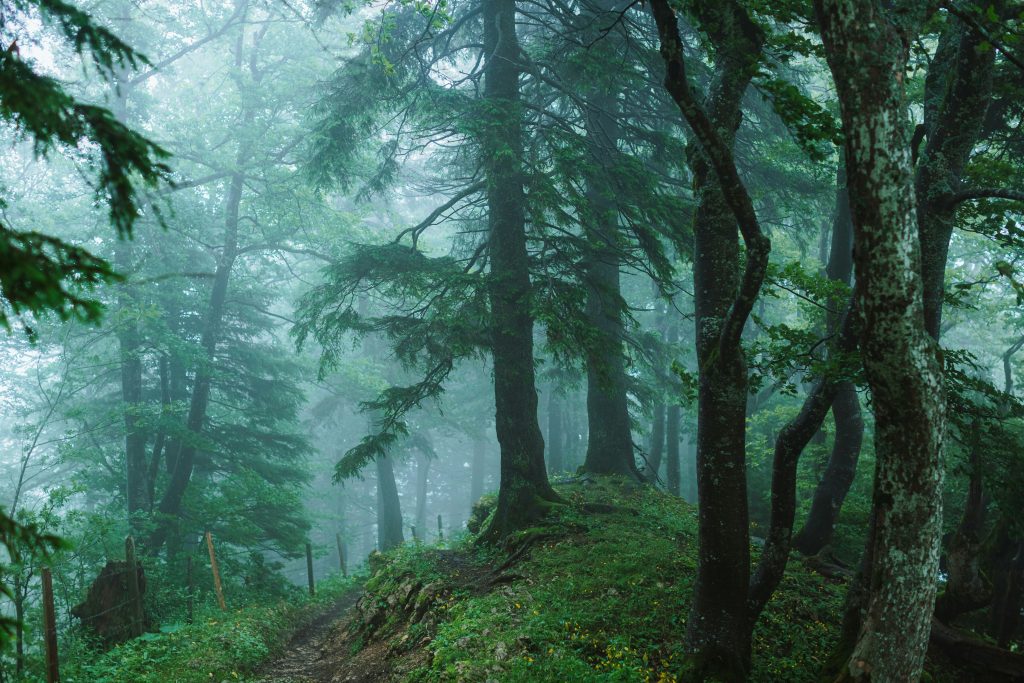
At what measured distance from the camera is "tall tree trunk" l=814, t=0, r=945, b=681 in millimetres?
3818

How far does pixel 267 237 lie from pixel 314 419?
12249 mm

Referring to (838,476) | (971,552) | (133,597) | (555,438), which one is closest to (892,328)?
(971,552)

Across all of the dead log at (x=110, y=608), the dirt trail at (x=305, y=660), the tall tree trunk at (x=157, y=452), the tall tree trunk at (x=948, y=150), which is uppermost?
the tall tree trunk at (x=948, y=150)

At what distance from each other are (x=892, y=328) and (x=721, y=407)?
6.10 ft

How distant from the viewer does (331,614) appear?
1560cm

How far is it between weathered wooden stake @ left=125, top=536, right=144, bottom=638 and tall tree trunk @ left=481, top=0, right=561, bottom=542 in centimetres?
580

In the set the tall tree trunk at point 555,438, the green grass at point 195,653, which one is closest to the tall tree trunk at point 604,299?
the green grass at point 195,653

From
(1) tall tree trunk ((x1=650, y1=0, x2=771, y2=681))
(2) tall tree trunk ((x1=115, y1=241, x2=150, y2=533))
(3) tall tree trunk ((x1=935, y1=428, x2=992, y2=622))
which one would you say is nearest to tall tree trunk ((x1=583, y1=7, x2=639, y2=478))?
(1) tall tree trunk ((x1=650, y1=0, x2=771, y2=681))

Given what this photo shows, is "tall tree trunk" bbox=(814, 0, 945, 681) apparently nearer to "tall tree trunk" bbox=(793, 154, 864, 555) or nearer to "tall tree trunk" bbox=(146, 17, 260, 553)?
"tall tree trunk" bbox=(793, 154, 864, 555)

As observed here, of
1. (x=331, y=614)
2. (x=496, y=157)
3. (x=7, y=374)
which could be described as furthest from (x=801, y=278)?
(x=7, y=374)

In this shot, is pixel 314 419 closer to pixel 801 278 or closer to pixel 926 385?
pixel 801 278

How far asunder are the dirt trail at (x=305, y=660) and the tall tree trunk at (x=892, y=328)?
24.5 feet

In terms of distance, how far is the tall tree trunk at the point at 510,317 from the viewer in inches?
433

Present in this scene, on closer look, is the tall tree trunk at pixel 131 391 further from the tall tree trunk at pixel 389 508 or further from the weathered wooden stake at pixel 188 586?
the tall tree trunk at pixel 389 508
